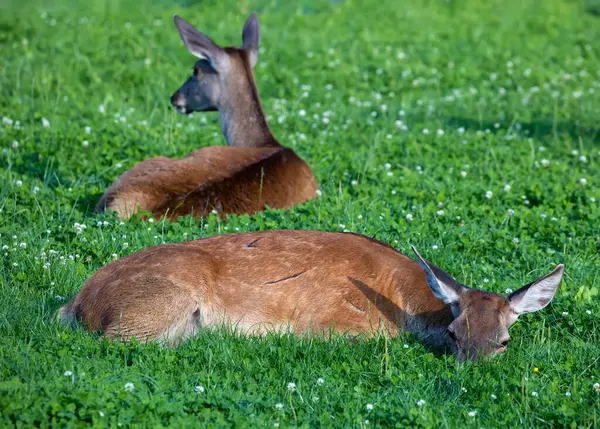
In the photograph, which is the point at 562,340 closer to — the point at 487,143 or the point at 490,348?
the point at 490,348

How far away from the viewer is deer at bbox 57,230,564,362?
5.61 m

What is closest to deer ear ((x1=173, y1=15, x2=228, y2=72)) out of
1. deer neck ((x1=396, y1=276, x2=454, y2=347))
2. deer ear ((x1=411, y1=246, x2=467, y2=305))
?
deer neck ((x1=396, y1=276, x2=454, y2=347))

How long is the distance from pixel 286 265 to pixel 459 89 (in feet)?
25.1

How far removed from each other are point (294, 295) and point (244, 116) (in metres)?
4.10

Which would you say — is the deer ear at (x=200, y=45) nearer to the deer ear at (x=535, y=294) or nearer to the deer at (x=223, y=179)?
the deer at (x=223, y=179)

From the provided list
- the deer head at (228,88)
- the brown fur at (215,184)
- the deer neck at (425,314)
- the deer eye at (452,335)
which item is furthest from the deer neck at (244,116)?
the deer eye at (452,335)

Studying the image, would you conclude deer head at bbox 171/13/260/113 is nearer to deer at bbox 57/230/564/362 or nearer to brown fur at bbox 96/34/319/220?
brown fur at bbox 96/34/319/220

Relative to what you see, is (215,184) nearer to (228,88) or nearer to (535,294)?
(228,88)

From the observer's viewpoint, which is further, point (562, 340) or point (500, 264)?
point (500, 264)

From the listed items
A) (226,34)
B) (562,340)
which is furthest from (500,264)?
(226,34)

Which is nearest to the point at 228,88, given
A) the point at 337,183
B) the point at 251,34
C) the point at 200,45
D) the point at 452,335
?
the point at 200,45

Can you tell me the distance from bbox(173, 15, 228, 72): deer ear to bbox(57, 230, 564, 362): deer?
156 inches

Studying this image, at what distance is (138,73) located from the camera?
12.7 metres

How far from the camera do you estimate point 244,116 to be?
9.84 metres
